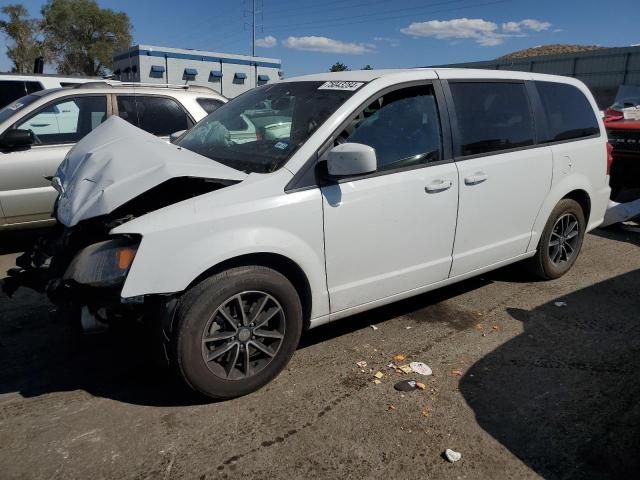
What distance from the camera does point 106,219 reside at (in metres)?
2.99

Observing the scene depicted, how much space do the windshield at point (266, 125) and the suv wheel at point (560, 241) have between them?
236 centimetres

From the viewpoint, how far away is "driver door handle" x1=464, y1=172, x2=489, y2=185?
147 inches

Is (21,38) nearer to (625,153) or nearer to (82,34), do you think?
(82,34)

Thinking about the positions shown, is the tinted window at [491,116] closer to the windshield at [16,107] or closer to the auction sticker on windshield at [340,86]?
the auction sticker on windshield at [340,86]

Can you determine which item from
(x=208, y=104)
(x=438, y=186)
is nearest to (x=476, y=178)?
(x=438, y=186)

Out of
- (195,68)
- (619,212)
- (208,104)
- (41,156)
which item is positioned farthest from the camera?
(195,68)

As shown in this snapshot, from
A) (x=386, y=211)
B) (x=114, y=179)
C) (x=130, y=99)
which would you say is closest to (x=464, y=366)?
(x=386, y=211)

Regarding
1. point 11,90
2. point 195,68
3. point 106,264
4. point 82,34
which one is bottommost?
point 106,264

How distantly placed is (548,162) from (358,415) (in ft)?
9.16

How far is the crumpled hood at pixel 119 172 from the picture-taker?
2848 millimetres

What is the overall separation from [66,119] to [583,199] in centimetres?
556

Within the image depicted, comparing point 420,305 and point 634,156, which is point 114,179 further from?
point 634,156

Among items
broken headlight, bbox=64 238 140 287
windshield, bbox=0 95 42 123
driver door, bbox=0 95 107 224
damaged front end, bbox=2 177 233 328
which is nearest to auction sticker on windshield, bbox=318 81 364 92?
damaged front end, bbox=2 177 233 328

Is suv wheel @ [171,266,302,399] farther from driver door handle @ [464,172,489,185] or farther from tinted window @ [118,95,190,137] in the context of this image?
tinted window @ [118,95,190,137]
